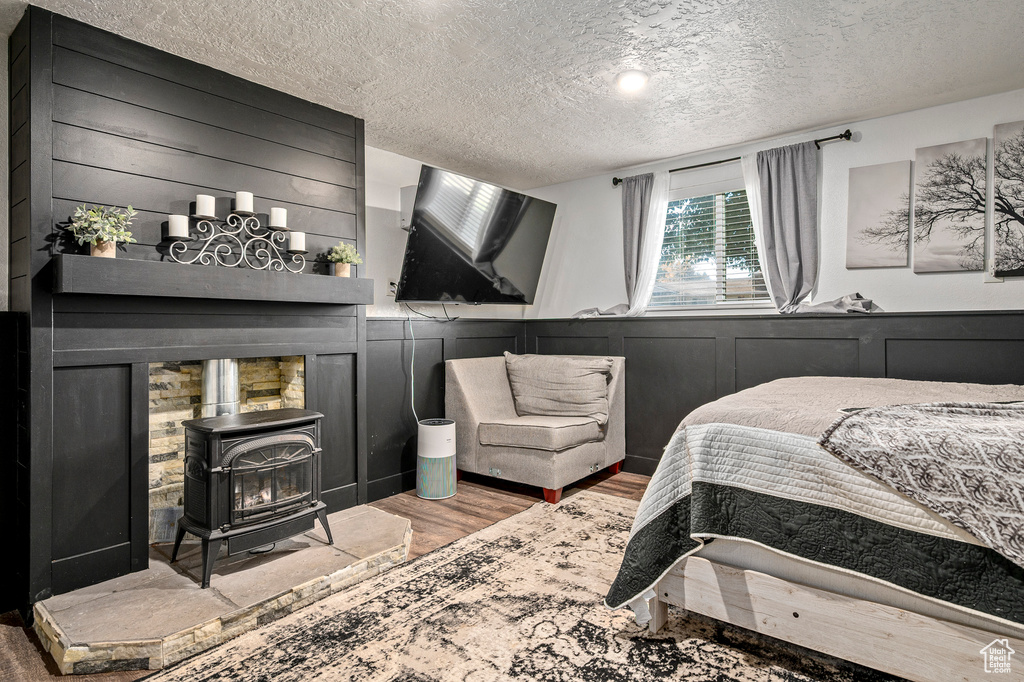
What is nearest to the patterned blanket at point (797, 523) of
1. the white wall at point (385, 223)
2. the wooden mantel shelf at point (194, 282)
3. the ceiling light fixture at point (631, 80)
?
the ceiling light fixture at point (631, 80)

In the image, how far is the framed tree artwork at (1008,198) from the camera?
112 inches

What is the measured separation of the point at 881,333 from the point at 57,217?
4.17 meters

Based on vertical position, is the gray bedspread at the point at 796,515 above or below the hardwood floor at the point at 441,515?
above

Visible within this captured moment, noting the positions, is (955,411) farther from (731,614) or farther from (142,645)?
(142,645)

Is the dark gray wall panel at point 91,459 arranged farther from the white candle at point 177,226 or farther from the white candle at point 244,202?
the white candle at point 244,202

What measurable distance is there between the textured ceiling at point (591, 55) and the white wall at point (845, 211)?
0.12m

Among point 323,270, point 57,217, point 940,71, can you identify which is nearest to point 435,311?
point 323,270

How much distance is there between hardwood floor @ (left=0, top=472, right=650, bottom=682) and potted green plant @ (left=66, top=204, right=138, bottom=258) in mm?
1447

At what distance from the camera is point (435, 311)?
13.6 ft

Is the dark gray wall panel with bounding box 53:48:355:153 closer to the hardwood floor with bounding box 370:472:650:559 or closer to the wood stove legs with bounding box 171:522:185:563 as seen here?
the wood stove legs with bounding box 171:522:185:563

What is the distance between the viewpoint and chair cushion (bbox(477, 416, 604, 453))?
10.7 feet

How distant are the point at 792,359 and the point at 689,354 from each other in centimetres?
67

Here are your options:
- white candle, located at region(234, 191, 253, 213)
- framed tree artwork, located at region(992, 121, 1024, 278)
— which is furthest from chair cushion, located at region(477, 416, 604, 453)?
framed tree artwork, located at region(992, 121, 1024, 278)

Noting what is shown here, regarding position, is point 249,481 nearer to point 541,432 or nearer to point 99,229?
point 99,229
